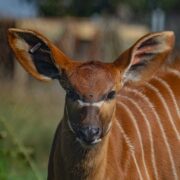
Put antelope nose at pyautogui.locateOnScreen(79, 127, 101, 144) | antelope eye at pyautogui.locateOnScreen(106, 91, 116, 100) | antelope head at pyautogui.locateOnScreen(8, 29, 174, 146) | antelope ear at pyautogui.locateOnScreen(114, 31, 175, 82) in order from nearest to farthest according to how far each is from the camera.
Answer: antelope nose at pyautogui.locateOnScreen(79, 127, 101, 144) < antelope head at pyautogui.locateOnScreen(8, 29, 174, 146) < antelope eye at pyautogui.locateOnScreen(106, 91, 116, 100) < antelope ear at pyautogui.locateOnScreen(114, 31, 175, 82)

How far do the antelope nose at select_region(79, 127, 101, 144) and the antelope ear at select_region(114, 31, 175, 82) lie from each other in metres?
0.63

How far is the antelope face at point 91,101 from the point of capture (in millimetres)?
6000

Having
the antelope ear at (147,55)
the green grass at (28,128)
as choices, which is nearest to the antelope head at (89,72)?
the antelope ear at (147,55)

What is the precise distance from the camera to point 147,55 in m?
6.68

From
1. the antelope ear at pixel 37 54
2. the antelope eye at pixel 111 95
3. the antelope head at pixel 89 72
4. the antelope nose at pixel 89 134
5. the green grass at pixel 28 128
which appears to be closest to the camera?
the antelope nose at pixel 89 134

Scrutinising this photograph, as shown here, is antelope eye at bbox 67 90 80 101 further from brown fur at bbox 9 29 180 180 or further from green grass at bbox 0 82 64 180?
green grass at bbox 0 82 64 180

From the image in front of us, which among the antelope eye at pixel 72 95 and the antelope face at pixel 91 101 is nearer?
the antelope face at pixel 91 101

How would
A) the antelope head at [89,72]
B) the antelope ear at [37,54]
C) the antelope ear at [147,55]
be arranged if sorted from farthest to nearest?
the antelope ear at [147,55] → the antelope ear at [37,54] → the antelope head at [89,72]

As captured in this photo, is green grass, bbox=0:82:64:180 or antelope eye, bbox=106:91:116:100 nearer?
antelope eye, bbox=106:91:116:100

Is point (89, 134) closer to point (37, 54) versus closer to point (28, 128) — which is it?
point (37, 54)

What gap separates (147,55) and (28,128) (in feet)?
16.4

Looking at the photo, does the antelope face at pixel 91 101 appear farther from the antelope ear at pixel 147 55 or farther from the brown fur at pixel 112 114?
the antelope ear at pixel 147 55

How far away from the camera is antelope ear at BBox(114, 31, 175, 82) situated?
6559 mm

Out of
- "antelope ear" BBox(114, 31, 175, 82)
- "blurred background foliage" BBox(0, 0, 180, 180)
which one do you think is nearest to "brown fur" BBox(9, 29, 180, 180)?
"antelope ear" BBox(114, 31, 175, 82)
